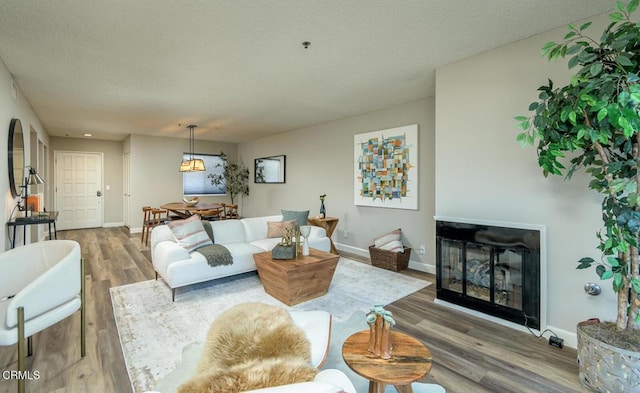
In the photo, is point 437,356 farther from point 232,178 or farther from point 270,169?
point 232,178

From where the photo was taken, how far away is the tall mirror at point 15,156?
3.27 m

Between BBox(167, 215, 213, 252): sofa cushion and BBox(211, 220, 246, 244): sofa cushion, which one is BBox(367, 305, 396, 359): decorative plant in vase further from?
BBox(211, 220, 246, 244): sofa cushion

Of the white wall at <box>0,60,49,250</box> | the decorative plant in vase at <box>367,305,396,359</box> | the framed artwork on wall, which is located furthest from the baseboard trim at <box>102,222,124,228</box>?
the decorative plant in vase at <box>367,305,396,359</box>

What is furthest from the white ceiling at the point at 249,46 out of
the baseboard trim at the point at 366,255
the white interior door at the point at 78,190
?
Result: the white interior door at the point at 78,190

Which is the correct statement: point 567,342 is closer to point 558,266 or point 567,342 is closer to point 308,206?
point 558,266

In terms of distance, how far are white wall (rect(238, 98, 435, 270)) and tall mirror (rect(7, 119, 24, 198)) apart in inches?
A: 170

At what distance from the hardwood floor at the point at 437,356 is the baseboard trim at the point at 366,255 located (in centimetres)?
103

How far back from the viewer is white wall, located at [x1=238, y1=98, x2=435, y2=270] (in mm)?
4238

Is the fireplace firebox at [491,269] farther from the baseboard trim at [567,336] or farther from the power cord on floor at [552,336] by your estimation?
the baseboard trim at [567,336]

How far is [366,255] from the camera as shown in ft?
16.9

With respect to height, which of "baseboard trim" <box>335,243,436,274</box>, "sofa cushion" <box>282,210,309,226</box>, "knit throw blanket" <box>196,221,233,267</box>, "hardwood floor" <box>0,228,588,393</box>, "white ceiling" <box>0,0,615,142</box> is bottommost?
"hardwood floor" <box>0,228,588,393</box>

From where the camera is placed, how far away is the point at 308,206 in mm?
6258

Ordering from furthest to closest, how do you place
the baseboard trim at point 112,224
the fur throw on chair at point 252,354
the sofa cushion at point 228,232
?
the baseboard trim at point 112,224 < the sofa cushion at point 228,232 < the fur throw on chair at point 252,354

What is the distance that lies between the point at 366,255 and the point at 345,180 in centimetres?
140
